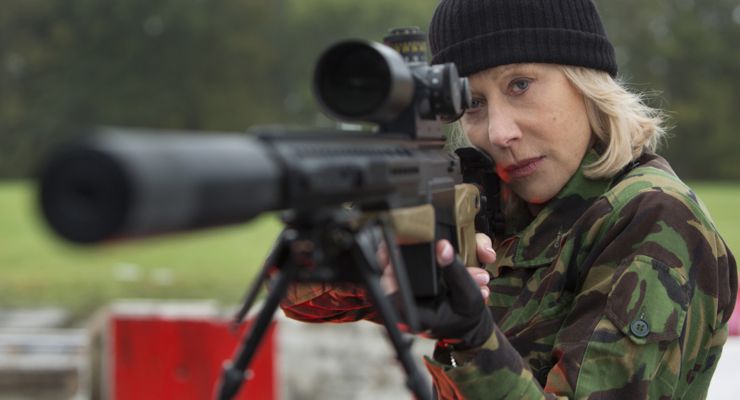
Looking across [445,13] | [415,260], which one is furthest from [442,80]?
[445,13]

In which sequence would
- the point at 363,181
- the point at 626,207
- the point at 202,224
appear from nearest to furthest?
the point at 202,224 → the point at 363,181 → the point at 626,207

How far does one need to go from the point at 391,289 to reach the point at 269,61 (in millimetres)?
43171

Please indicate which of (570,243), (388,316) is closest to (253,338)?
(388,316)

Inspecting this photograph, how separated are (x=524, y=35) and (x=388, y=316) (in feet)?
4.21

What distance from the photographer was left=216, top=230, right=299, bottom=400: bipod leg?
1.84 meters

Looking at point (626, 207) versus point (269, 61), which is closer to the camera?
point (626, 207)

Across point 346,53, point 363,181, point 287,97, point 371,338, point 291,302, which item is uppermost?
point 346,53

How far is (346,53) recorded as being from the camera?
2.07 metres

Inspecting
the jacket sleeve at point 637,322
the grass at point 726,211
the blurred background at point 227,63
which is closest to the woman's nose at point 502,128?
the jacket sleeve at point 637,322

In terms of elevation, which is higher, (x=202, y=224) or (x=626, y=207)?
(x=202, y=224)

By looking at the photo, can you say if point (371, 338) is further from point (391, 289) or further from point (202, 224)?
point (202, 224)

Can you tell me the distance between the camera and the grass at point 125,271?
12.8 m

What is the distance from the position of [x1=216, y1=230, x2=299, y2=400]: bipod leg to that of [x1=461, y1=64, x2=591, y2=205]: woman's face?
44.0 inches

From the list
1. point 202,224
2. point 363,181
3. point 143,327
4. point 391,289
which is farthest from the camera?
point 143,327
